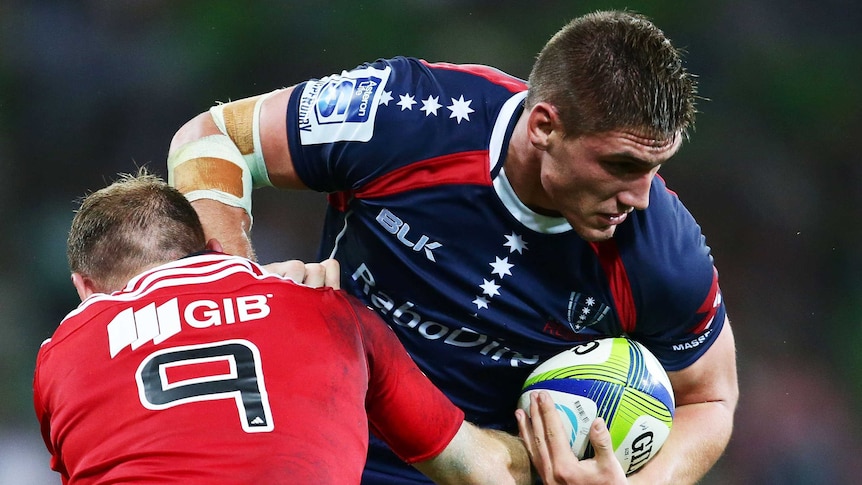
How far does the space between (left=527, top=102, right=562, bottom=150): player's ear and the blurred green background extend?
337cm

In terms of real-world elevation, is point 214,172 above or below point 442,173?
below

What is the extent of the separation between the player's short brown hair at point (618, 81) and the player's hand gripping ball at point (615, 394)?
0.72 m

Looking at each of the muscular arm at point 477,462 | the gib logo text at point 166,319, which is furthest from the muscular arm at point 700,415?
the gib logo text at point 166,319

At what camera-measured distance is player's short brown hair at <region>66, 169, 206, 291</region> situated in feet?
7.71

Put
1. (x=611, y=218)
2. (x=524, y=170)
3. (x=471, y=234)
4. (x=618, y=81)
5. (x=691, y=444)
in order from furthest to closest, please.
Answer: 1. (x=691, y=444)
2. (x=471, y=234)
3. (x=524, y=170)
4. (x=611, y=218)
5. (x=618, y=81)

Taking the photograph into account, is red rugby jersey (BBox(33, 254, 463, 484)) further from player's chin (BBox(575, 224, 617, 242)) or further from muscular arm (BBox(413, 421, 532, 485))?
player's chin (BBox(575, 224, 617, 242))

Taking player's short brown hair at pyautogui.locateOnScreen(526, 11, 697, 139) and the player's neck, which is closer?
player's short brown hair at pyautogui.locateOnScreen(526, 11, 697, 139)

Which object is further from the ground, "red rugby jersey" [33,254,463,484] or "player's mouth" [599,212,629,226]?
"player's mouth" [599,212,629,226]

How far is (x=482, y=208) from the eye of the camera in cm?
295

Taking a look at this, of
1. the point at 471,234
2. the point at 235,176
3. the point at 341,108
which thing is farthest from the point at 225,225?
the point at 471,234

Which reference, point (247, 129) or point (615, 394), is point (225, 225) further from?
point (615, 394)

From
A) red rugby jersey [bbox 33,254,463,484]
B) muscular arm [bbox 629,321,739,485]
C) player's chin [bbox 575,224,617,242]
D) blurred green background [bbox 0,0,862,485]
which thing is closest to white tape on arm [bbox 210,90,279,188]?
red rugby jersey [bbox 33,254,463,484]

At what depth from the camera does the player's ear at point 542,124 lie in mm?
2730

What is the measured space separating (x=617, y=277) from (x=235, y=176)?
115 centimetres
